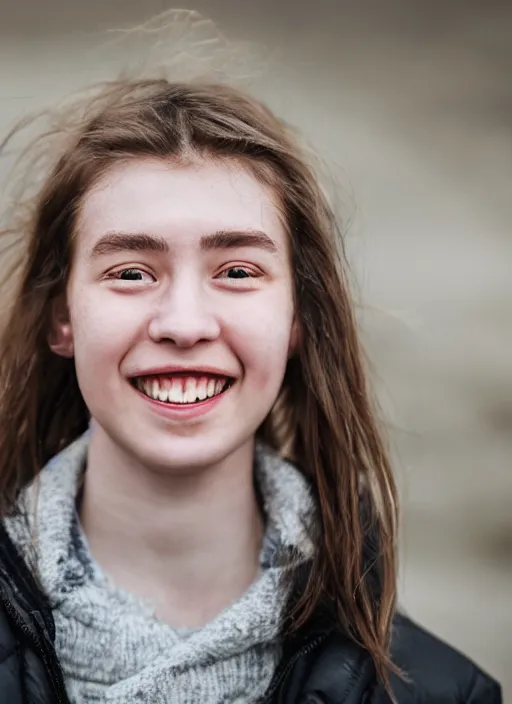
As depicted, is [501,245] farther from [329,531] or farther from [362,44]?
[329,531]

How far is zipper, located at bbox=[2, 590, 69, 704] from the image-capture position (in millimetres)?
1164

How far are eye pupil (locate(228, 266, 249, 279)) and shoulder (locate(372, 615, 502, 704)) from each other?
52 centimetres

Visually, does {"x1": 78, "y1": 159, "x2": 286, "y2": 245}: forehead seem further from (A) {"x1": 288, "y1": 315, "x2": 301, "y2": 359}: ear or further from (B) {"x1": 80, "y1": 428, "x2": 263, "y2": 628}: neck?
(B) {"x1": 80, "y1": 428, "x2": 263, "y2": 628}: neck

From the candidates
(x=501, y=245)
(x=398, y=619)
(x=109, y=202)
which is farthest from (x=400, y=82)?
(x=398, y=619)

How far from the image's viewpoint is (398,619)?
1.40m

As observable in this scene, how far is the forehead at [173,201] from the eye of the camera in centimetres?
117

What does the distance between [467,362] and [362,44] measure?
537 mm

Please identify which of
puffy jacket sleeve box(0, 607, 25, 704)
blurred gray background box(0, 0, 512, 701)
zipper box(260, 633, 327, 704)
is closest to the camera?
puffy jacket sleeve box(0, 607, 25, 704)

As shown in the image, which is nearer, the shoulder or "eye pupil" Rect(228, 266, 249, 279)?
"eye pupil" Rect(228, 266, 249, 279)

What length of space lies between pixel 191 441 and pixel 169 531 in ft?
0.47

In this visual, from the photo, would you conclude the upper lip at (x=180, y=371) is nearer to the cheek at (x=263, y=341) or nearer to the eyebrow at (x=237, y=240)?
the cheek at (x=263, y=341)

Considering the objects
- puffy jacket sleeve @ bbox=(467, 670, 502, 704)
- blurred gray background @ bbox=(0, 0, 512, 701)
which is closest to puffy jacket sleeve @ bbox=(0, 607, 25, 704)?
puffy jacket sleeve @ bbox=(467, 670, 502, 704)

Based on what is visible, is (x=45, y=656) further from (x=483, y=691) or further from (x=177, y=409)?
(x=483, y=691)

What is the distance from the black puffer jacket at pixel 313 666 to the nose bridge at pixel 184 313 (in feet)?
1.09
